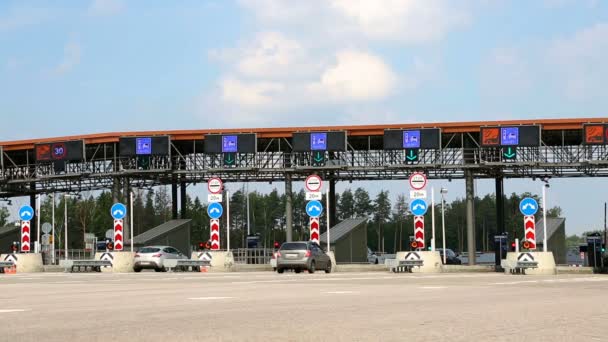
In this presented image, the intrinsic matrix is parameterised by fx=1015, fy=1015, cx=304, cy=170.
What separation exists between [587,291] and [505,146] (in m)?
37.6

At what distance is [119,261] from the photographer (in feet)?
158

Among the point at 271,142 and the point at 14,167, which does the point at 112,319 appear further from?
the point at 14,167

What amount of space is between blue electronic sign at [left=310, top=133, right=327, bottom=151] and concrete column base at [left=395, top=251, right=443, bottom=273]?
18.7 m

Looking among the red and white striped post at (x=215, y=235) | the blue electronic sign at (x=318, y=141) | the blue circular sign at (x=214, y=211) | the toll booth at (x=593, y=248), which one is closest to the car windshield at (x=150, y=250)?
the red and white striped post at (x=215, y=235)

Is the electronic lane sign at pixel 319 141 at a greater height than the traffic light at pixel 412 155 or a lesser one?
greater

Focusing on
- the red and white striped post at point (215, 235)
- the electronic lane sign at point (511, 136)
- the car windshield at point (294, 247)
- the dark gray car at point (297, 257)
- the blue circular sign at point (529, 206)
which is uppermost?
the electronic lane sign at point (511, 136)

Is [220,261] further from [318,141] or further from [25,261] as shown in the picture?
[318,141]

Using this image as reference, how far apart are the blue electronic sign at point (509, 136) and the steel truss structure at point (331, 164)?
1.40 metres

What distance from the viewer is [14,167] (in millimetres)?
70750

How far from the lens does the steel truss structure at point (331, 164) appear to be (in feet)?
204

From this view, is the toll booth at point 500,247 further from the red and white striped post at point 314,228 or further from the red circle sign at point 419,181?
the red circle sign at point 419,181

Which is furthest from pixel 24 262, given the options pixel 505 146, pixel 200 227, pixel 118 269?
pixel 200 227

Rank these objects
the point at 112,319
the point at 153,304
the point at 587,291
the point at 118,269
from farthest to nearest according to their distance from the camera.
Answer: the point at 118,269 < the point at 587,291 < the point at 153,304 < the point at 112,319

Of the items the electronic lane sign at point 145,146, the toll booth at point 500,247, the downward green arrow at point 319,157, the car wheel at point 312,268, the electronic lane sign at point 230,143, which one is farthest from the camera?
the downward green arrow at point 319,157
